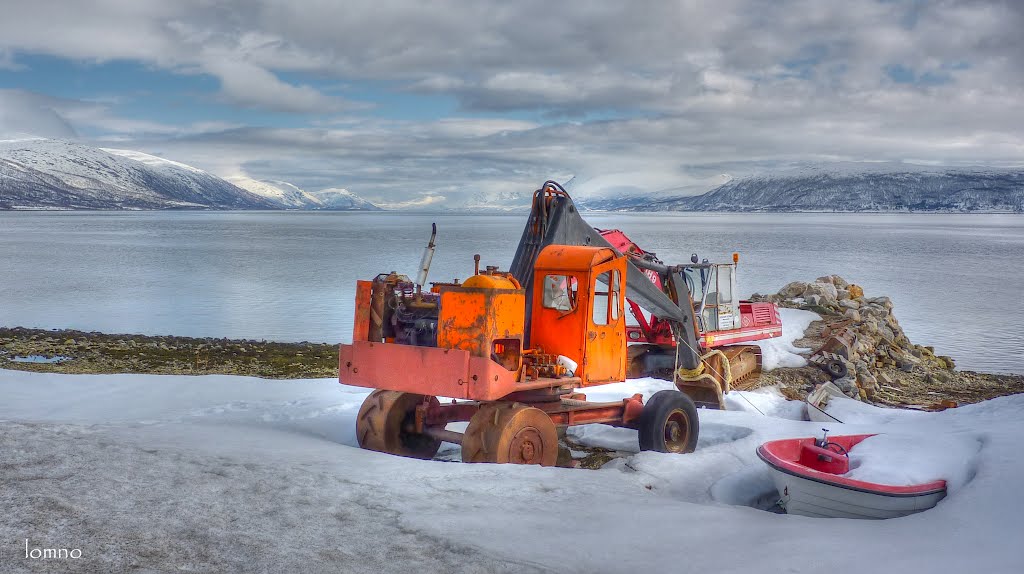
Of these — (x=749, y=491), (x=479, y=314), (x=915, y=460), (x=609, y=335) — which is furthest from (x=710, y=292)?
(x=479, y=314)

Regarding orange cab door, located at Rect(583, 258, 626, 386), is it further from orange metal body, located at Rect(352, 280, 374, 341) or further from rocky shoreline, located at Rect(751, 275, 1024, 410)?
rocky shoreline, located at Rect(751, 275, 1024, 410)

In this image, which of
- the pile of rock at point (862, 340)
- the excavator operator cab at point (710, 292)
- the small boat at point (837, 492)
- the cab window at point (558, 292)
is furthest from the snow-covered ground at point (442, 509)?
the pile of rock at point (862, 340)

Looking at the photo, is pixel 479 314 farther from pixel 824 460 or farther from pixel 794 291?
pixel 794 291

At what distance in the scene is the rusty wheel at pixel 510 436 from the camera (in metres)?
8.61

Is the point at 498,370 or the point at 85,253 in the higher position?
the point at 85,253

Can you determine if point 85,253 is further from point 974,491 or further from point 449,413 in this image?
point 974,491

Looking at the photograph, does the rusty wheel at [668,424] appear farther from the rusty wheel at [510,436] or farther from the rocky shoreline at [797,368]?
the rocky shoreline at [797,368]

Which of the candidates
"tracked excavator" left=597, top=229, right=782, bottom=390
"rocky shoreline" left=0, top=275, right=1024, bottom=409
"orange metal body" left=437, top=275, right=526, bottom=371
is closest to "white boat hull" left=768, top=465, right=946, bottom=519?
"orange metal body" left=437, top=275, right=526, bottom=371

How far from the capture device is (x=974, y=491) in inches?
271

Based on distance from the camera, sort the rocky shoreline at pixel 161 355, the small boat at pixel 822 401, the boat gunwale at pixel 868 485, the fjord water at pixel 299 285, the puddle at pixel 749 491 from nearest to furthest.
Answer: the boat gunwale at pixel 868 485, the puddle at pixel 749 491, the small boat at pixel 822 401, the rocky shoreline at pixel 161 355, the fjord water at pixel 299 285

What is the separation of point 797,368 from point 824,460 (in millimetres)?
11798

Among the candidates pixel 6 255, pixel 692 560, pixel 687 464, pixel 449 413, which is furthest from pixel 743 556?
pixel 6 255

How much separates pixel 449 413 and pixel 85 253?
74.3 metres

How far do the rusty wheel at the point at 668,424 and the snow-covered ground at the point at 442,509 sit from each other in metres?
0.63
